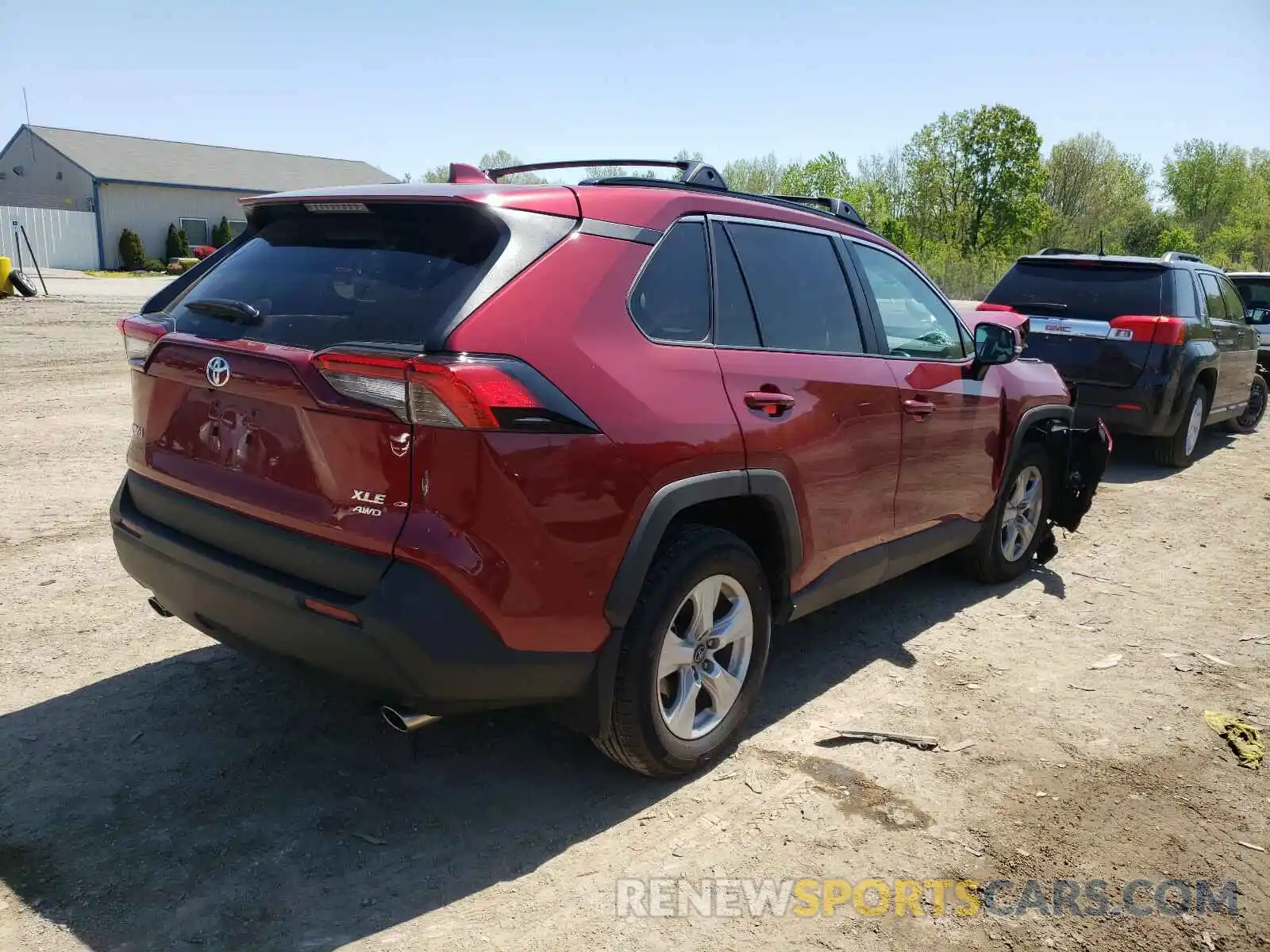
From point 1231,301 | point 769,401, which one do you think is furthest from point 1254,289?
point 769,401

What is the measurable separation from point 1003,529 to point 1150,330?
13.2ft

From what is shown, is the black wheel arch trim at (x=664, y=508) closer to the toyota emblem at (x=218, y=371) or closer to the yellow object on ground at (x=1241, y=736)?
the toyota emblem at (x=218, y=371)

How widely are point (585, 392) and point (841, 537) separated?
1.59m

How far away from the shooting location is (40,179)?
47.8 meters

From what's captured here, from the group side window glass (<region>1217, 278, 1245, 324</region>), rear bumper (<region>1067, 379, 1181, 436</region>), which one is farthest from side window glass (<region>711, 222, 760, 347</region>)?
side window glass (<region>1217, 278, 1245, 324</region>)

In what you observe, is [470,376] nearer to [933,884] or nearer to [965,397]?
[933,884]

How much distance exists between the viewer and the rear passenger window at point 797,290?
362 cm

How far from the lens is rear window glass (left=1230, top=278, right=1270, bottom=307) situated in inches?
523

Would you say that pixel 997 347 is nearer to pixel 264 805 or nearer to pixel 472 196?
pixel 472 196

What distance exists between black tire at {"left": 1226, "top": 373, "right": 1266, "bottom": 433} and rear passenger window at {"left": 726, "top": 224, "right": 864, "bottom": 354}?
371 inches

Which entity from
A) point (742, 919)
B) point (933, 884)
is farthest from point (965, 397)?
point (742, 919)

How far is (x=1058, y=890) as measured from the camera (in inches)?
114

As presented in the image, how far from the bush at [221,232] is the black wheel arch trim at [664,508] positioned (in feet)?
160

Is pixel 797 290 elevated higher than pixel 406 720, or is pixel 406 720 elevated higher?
pixel 797 290
